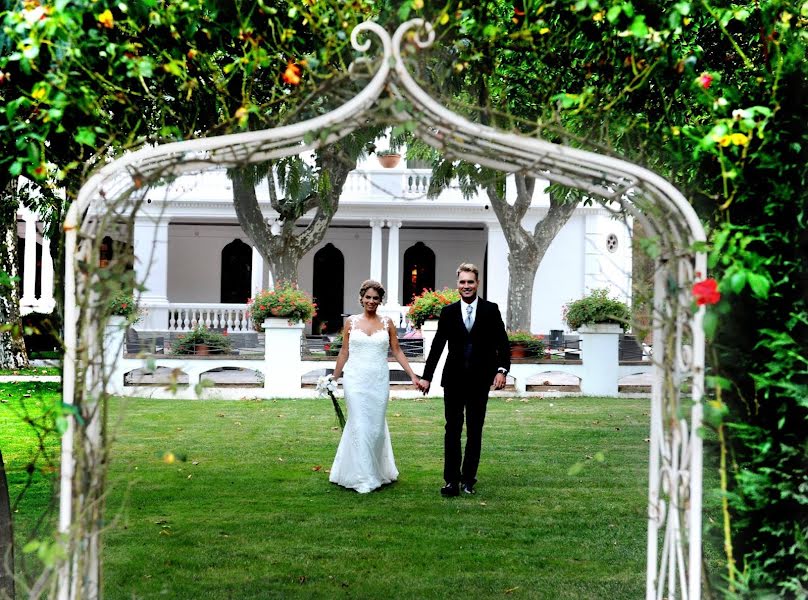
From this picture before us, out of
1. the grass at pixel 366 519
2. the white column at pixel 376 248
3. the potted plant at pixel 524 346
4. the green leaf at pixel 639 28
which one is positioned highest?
the white column at pixel 376 248

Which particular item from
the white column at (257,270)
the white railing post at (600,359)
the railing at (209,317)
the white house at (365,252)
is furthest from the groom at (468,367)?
the white column at (257,270)

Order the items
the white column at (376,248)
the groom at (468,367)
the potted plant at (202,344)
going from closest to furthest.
→ the groom at (468,367), the potted plant at (202,344), the white column at (376,248)

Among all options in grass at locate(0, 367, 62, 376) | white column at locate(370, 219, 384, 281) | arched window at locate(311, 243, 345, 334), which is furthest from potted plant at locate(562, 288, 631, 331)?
arched window at locate(311, 243, 345, 334)

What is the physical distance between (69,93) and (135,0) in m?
0.59

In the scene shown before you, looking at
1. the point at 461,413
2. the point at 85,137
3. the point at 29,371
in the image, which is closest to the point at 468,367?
the point at 461,413

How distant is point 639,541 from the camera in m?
6.87

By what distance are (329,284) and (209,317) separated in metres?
5.16

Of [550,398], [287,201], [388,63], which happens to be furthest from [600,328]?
[388,63]

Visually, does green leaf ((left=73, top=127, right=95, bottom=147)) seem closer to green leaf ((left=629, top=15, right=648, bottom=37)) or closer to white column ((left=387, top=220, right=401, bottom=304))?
green leaf ((left=629, top=15, right=648, bottom=37))

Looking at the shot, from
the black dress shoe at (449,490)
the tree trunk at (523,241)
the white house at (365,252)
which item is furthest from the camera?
the white house at (365,252)

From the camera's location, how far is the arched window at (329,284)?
96.7 feet

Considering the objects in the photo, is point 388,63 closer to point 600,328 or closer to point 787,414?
point 787,414

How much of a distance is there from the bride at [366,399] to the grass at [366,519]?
0.59 ft

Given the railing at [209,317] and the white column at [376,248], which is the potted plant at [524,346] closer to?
the white column at [376,248]
